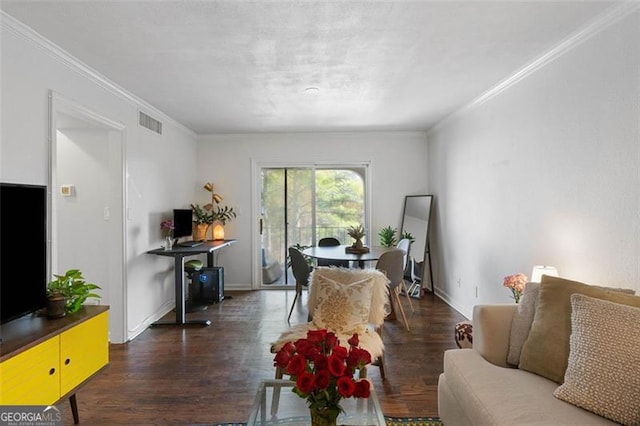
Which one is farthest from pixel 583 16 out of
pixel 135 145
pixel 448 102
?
pixel 135 145

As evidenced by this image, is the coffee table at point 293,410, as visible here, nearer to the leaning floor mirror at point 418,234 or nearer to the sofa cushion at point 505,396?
the sofa cushion at point 505,396

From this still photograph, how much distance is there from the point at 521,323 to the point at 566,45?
1.97 m

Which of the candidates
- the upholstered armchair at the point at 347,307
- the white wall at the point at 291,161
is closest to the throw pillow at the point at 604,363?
the upholstered armchair at the point at 347,307

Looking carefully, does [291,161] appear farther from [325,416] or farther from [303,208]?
[325,416]

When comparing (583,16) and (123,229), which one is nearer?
(583,16)

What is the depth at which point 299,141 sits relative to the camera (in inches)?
213

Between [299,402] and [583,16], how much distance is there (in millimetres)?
2733

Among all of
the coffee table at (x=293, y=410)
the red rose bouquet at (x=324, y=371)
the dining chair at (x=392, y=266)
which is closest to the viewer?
the red rose bouquet at (x=324, y=371)

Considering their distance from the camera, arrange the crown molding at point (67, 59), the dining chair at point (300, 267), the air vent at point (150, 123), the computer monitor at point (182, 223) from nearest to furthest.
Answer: the crown molding at point (67, 59)
the air vent at point (150, 123)
the dining chair at point (300, 267)
the computer monitor at point (182, 223)

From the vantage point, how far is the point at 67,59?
2.57 m

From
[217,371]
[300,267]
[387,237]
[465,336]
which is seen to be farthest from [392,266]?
[217,371]

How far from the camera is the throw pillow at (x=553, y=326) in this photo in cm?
159

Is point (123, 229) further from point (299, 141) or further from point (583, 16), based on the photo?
point (583, 16)

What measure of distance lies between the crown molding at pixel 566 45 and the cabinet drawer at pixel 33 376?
363cm
